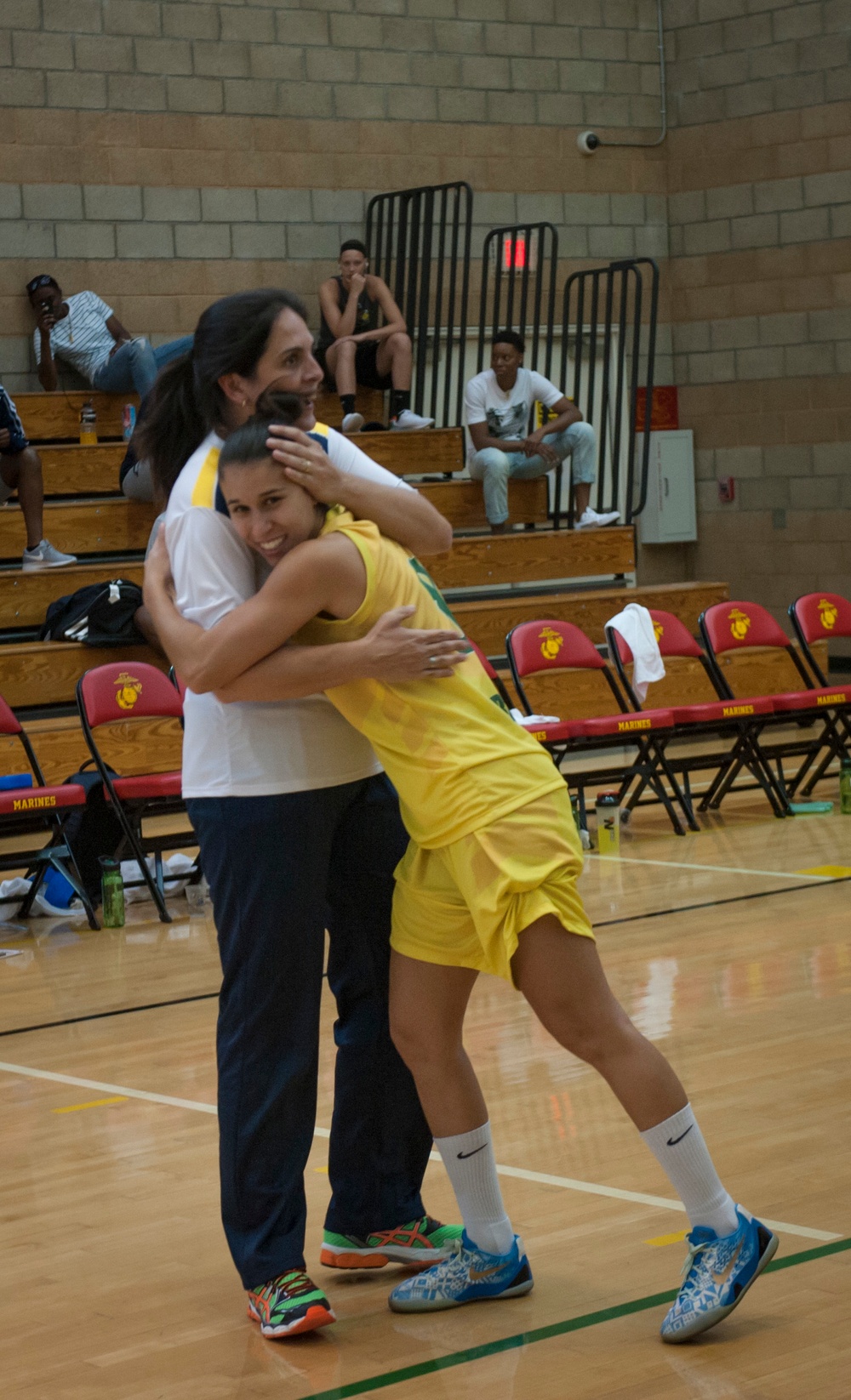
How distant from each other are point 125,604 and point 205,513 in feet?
18.7

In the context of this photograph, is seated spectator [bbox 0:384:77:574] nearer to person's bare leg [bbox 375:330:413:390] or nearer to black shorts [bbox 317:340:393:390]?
black shorts [bbox 317:340:393:390]

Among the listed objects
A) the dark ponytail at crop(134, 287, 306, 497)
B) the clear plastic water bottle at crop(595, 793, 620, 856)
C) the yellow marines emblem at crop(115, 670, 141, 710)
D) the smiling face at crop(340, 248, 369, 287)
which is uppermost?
the smiling face at crop(340, 248, 369, 287)

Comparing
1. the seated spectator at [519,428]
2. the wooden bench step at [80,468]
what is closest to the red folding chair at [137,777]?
the wooden bench step at [80,468]

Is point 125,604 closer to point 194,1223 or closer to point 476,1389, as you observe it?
point 194,1223

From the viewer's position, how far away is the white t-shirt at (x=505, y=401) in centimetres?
1063

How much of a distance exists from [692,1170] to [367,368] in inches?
Result: 364

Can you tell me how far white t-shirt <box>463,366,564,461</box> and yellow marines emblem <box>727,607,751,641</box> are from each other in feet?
8.81

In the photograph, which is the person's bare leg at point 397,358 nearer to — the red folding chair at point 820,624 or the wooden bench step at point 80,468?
the wooden bench step at point 80,468

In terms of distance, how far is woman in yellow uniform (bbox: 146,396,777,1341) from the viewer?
238 cm

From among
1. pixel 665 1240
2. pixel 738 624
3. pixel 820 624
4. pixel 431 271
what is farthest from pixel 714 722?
pixel 431 271

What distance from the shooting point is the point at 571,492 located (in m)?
10.6

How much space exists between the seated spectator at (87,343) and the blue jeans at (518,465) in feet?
6.24

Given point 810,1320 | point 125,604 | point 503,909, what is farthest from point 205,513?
point 125,604

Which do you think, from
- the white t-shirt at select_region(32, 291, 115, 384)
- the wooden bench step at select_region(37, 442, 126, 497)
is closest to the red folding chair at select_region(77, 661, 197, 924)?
the wooden bench step at select_region(37, 442, 126, 497)
